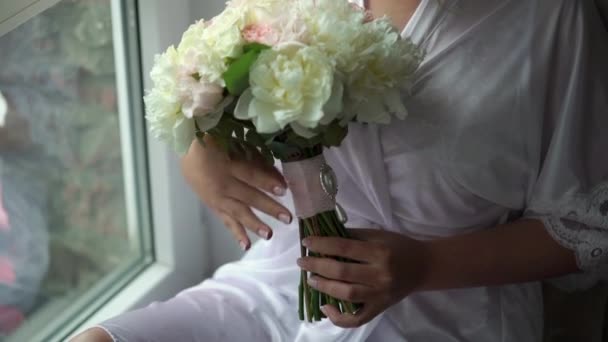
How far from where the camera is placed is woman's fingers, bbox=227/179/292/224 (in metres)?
0.96

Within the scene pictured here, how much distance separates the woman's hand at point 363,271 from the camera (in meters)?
0.88

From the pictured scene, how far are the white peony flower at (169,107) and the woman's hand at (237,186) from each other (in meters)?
0.17

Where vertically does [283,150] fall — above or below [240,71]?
below

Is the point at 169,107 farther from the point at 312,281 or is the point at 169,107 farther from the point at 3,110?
the point at 3,110

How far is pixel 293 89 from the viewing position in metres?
0.71

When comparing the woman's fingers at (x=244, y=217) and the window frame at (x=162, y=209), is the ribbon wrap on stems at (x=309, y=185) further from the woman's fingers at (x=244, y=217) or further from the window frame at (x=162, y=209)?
the window frame at (x=162, y=209)

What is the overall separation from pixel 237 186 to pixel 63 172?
0.54m

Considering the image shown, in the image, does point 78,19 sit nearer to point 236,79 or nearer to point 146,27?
point 146,27

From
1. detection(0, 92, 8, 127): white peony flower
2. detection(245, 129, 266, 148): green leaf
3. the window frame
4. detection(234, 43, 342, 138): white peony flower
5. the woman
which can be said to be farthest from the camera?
the window frame

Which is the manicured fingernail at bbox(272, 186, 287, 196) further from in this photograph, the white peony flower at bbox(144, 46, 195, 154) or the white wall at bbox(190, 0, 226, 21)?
the white wall at bbox(190, 0, 226, 21)

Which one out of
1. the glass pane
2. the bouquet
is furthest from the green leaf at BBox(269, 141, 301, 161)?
the glass pane

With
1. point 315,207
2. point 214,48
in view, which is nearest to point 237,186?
point 315,207

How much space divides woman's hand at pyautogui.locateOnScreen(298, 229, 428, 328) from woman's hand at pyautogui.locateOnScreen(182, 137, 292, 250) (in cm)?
9

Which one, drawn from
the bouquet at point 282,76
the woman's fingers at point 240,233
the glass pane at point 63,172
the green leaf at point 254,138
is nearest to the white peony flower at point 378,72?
the bouquet at point 282,76
